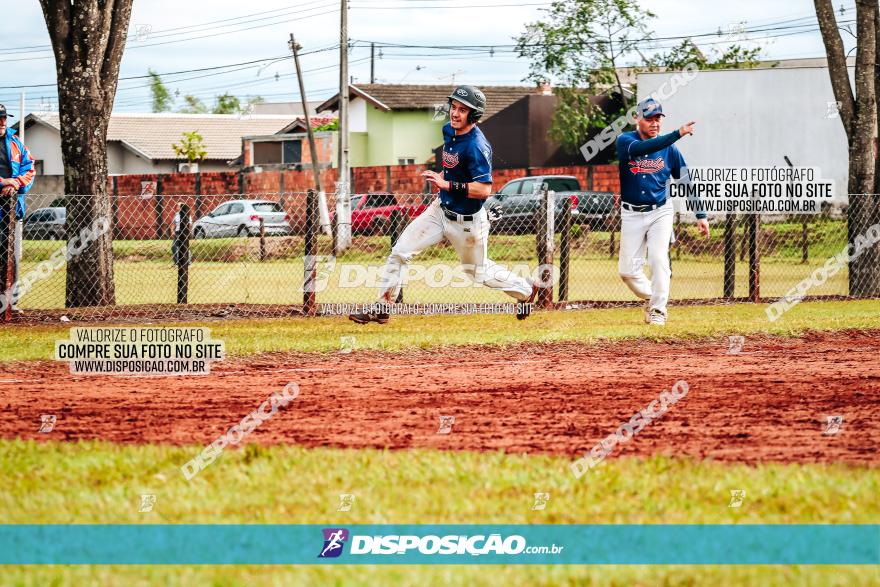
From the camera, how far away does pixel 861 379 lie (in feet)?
29.4

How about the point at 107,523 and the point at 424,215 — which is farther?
the point at 424,215

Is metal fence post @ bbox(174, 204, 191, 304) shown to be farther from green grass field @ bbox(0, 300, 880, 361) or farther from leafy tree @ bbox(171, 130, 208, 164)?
leafy tree @ bbox(171, 130, 208, 164)

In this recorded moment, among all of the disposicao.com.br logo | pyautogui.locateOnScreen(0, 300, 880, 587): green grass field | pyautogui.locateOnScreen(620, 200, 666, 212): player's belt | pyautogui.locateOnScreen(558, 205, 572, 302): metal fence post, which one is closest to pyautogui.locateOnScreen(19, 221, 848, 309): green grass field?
pyautogui.locateOnScreen(558, 205, 572, 302): metal fence post

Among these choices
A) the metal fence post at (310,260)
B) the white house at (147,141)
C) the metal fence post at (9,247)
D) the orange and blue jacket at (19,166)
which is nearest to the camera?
the metal fence post at (9,247)

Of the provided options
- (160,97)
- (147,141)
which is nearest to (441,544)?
(147,141)

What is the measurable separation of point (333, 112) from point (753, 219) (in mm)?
42344

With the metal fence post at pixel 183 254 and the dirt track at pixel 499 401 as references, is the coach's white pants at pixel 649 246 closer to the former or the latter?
the dirt track at pixel 499 401

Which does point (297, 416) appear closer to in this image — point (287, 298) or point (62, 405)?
point (62, 405)

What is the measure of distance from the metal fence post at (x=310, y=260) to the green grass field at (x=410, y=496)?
8138 millimetres

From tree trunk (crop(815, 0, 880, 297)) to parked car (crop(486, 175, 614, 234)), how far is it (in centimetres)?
442

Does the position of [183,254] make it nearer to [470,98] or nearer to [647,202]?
[470,98]

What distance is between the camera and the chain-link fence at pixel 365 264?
14828 millimetres

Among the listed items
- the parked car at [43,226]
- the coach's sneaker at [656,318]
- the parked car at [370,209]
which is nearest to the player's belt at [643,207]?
the coach's sneaker at [656,318]

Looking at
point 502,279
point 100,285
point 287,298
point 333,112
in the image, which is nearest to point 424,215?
point 502,279
